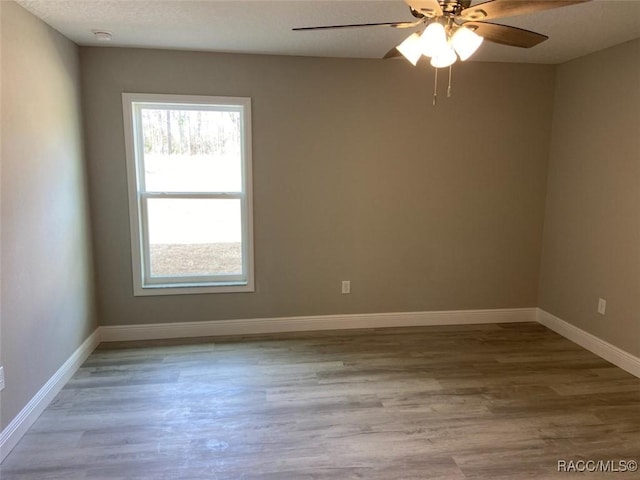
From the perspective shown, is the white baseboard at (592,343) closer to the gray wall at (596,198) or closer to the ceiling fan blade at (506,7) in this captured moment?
the gray wall at (596,198)

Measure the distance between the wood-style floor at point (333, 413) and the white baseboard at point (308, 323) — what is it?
15 centimetres

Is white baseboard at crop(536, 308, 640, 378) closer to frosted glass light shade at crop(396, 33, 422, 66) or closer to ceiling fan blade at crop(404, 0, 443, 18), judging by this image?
frosted glass light shade at crop(396, 33, 422, 66)

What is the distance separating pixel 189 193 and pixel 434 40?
239 cm

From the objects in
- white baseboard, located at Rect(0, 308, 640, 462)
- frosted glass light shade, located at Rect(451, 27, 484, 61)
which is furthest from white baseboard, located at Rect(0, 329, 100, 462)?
frosted glass light shade, located at Rect(451, 27, 484, 61)

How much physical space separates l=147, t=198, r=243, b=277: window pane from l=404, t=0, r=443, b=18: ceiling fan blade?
2242 mm

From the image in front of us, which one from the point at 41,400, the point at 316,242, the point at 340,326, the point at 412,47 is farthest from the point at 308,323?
the point at 412,47

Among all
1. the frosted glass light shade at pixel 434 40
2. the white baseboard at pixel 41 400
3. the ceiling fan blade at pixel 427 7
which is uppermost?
the ceiling fan blade at pixel 427 7

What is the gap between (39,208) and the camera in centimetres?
245

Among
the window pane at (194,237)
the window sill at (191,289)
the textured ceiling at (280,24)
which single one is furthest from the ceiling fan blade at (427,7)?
the window sill at (191,289)

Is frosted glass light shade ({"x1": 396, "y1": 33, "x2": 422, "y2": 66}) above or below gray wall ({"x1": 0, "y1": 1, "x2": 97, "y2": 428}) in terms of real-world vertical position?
above

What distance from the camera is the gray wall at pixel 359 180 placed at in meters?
3.27

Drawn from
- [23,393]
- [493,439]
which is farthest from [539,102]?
[23,393]

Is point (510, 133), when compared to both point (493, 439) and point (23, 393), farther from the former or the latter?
point (23, 393)

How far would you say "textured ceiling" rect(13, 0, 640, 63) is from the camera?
7.59 feet
